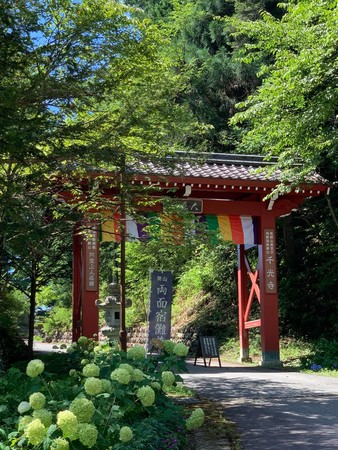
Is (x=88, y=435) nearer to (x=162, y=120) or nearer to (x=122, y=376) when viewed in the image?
(x=122, y=376)

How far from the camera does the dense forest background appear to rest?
675cm

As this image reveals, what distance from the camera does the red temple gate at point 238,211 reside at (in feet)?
41.7

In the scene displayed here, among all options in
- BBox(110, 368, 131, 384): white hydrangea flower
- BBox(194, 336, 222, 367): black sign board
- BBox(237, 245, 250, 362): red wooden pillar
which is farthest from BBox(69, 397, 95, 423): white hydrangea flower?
BBox(237, 245, 250, 362): red wooden pillar

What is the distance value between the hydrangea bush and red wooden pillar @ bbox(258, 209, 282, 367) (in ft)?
28.7

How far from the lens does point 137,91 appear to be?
7797mm

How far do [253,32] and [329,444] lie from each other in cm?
977

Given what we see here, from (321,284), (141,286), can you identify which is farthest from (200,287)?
(321,284)

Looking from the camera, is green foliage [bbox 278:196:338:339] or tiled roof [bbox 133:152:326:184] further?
green foliage [bbox 278:196:338:339]

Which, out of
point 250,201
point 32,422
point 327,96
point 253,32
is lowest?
point 32,422

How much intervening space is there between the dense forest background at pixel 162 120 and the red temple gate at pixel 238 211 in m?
0.77

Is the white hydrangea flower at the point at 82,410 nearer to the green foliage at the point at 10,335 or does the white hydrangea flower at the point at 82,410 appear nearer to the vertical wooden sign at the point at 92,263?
the green foliage at the point at 10,335

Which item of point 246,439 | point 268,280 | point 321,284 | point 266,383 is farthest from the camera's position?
point 321,284

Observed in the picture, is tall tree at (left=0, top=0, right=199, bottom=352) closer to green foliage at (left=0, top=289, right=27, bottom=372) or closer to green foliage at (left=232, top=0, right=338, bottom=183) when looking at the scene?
green foliage at (left=232, top=0, right=338, bottom=183)

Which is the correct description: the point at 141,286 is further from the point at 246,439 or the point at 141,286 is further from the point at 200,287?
the point at 246,439
